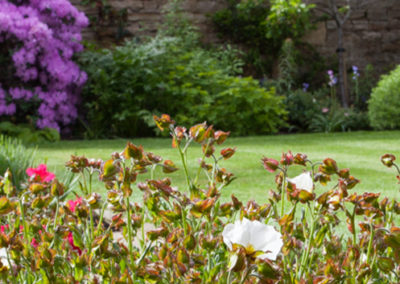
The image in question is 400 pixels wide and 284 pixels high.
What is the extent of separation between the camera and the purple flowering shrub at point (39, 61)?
7727 mm

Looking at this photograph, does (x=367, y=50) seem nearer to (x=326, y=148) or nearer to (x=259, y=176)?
(x=326, y=148)

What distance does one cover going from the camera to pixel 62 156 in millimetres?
5574

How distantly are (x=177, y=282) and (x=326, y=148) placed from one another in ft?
17.1

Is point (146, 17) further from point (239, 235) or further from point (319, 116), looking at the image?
point (239, 235)

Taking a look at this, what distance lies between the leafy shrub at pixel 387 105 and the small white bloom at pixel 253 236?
7.70m

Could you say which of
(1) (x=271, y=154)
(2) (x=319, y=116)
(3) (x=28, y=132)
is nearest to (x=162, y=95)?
(3) (x=28, y=132)

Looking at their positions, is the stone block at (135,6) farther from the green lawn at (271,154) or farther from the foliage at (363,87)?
the green lawn at (271,154)

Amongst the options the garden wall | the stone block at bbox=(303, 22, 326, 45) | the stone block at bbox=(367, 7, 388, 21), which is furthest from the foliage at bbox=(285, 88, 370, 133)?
the stone block at bbox=(367, 7, 388, 21)

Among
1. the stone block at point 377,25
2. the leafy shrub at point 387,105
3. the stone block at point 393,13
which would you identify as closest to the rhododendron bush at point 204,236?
the leafy shrub at point 387,105

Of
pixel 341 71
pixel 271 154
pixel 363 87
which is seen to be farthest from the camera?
pixel 363 87

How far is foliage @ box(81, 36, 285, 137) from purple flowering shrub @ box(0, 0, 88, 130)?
36cm

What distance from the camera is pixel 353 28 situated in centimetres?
1159

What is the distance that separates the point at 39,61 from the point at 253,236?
760 cm

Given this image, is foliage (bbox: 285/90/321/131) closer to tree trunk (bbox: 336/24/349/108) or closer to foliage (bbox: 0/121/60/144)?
tree trunk (bbox: 336/24/349/108)
